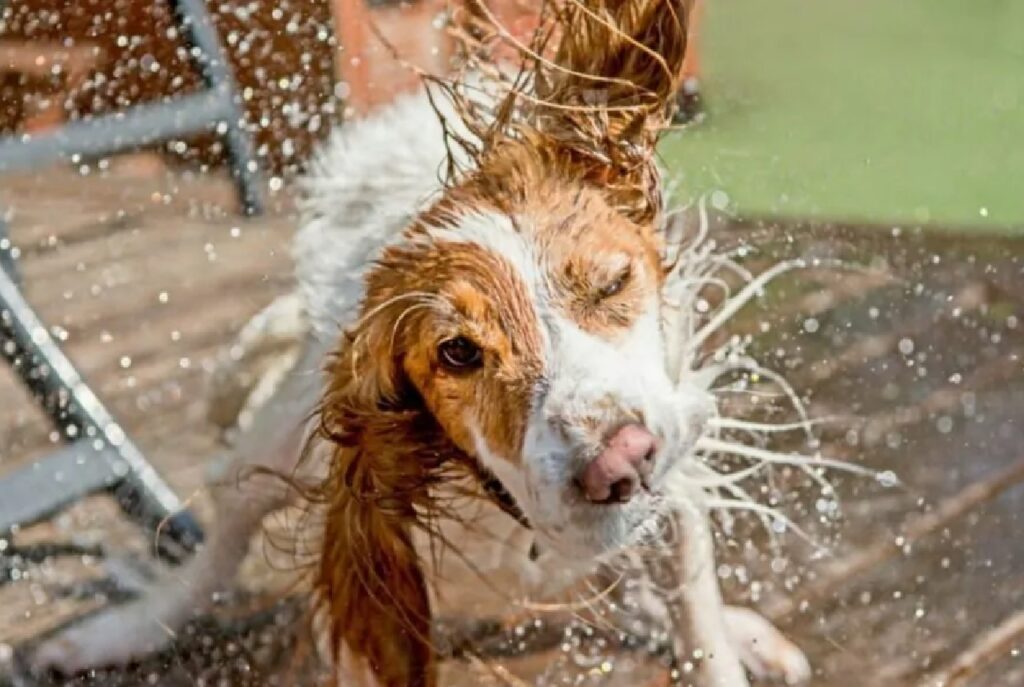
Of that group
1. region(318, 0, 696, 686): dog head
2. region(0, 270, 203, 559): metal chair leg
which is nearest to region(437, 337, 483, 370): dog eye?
region(318, 0, 696, 686): dog head

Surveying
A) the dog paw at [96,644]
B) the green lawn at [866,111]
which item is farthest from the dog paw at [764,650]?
the dog paw at [96,644]

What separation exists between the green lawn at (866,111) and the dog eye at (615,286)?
172 millimetres

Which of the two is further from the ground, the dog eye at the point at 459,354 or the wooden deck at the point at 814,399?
the dog eye at the point at 459,354

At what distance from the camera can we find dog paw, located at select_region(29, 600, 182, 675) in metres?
0.91

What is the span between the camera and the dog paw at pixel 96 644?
2.98 ft

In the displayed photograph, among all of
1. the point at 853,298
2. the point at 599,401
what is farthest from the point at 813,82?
the point at 599,401

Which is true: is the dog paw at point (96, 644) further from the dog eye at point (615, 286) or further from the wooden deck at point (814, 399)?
the dog eye at point (615, 286)

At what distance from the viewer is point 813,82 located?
1075 mm

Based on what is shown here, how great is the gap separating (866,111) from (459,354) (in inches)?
18.7

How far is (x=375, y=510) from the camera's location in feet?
2.83

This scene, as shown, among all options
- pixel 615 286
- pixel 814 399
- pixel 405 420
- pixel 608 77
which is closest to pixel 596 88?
pixel 608 77

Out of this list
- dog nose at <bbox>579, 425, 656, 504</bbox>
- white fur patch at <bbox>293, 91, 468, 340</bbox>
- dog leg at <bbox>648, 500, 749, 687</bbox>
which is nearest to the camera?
dog nose at <bbox>579, 425, 656, 504</bbox>

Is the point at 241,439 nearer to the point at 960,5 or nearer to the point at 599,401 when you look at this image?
the point at 599,401

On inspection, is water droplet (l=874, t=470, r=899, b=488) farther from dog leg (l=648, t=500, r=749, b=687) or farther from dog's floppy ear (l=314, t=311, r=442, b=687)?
dog's floppy ear (l=314, t=311, r=442, b=687)
